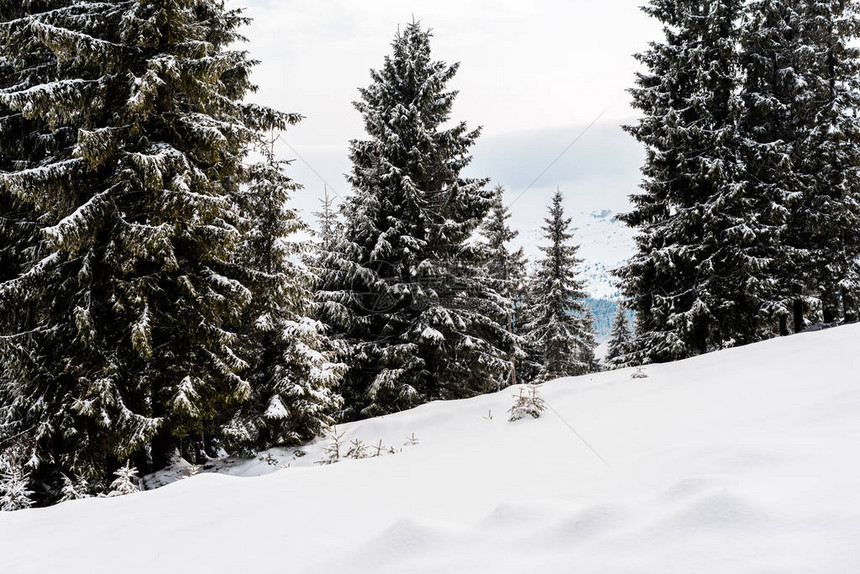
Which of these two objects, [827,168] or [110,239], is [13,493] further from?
[827,168]

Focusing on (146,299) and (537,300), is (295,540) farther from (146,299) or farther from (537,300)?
(537,300)

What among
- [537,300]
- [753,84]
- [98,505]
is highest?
[753,84]

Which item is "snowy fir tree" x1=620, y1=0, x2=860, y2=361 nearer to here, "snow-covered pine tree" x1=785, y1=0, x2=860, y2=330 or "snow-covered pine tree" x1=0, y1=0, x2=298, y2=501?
"snow-covered pine tree" x1=785, y1=0, x2=860, y2=330

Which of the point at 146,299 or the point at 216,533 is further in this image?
the point at 146,299

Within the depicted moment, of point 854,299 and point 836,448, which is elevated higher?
point 854,299

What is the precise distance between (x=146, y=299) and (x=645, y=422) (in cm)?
770

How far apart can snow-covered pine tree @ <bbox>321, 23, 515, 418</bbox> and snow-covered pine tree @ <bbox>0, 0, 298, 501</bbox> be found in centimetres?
581

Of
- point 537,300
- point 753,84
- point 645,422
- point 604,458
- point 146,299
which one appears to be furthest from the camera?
point 537,300

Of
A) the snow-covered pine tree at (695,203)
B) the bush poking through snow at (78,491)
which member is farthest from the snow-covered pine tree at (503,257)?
the bush poking through snow at (78,491)

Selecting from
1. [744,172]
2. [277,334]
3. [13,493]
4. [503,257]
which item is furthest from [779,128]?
[13,493]

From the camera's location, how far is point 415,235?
14.8 meters

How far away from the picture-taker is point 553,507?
2701mm

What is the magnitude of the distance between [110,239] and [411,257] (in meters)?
7.99

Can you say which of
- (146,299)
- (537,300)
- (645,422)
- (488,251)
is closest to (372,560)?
(645,422)
